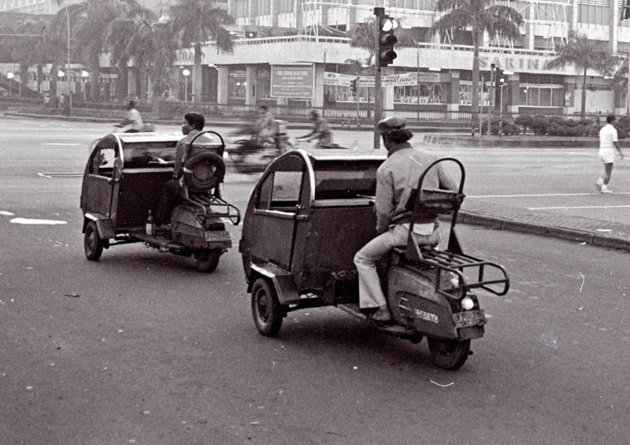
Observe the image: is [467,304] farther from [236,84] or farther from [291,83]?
[236,84]

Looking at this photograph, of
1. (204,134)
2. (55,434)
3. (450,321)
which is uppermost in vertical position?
(204,134)

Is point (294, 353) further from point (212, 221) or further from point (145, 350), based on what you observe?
point (212, 221)

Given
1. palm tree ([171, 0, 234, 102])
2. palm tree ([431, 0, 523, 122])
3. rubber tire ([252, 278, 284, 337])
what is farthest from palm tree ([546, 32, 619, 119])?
rubber tire ([252, 278, 284, 337])

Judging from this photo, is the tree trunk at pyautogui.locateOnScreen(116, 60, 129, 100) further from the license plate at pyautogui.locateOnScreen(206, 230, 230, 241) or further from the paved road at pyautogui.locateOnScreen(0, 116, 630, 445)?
the paved road at pyautogui.locateOnScreen(0, 116, 630, 445)

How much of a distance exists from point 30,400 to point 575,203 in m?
14.3

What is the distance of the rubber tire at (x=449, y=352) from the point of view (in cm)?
684

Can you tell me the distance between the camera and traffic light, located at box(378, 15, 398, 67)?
1959cm

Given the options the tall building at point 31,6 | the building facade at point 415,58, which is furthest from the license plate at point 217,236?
the tall building at point 31,6

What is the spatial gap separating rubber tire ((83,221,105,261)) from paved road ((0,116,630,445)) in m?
0.19

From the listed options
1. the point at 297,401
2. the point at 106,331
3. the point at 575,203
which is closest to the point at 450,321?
the point at 297,401

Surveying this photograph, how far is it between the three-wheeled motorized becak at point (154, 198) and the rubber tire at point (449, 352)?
157 inches

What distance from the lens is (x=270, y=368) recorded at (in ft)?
23.0

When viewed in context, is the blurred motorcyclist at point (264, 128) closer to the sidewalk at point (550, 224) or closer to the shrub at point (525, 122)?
the sidewalk at point (550, 224)

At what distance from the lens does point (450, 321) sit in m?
6.66
